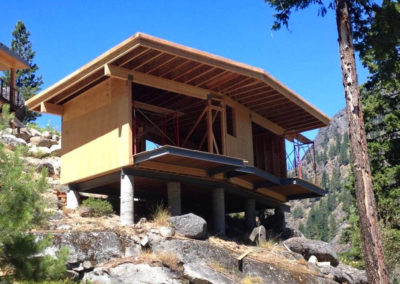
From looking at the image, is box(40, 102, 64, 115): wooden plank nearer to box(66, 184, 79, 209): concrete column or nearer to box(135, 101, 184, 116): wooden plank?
box(66, 184, 79, 209): concrete column

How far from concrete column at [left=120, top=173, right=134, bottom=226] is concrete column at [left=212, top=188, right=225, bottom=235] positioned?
3.00 meters

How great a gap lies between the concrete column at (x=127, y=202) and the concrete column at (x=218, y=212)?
2996 millimetres

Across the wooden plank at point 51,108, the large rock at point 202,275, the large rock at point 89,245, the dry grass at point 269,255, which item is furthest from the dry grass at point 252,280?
the wooden plank at point 51,108

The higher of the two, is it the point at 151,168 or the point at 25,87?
A: the point at 25,87

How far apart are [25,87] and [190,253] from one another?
33166mm

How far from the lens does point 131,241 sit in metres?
14.7

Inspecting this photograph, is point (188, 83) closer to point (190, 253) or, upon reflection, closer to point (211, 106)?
point (211, 106)

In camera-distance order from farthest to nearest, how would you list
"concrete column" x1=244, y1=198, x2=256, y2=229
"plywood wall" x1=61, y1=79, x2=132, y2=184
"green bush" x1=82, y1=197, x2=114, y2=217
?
"concrete column" x1=244, y1=198, x2=256, y2=229 → "green bush" x1=82, y1=197, x2=114, y2=217 → "plywood wall" x1=61, y1=79, x2=132, y2=184

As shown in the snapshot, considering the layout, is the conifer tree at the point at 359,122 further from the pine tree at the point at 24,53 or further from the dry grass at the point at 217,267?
the pine tree at the point at 24,53

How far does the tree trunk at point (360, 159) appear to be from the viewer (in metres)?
12.4

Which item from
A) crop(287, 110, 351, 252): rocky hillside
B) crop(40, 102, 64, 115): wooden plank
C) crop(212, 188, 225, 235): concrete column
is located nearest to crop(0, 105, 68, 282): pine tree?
crop(212, 188, 225, 235): concrete column

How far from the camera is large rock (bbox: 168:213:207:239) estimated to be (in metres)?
16.0

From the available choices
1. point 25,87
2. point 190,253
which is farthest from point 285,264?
point 25,87

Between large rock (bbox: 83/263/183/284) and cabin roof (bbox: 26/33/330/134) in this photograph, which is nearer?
large rock (bbox: 83/263/183/284)
